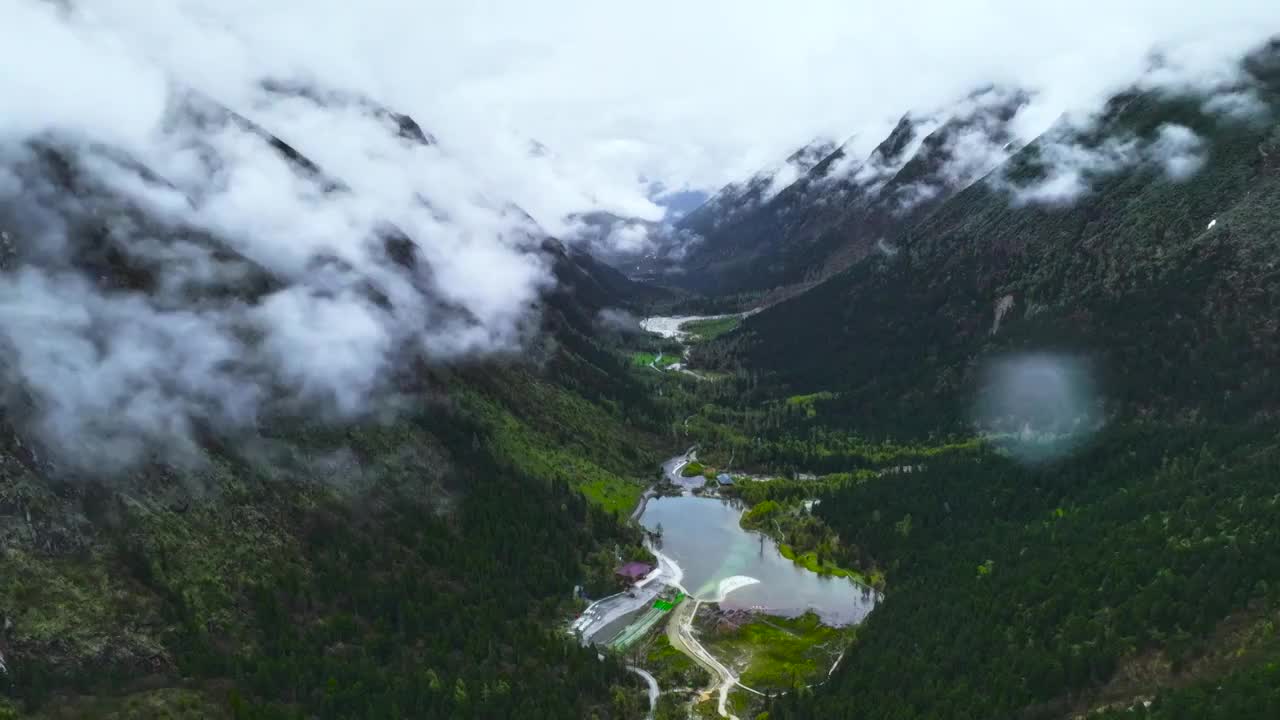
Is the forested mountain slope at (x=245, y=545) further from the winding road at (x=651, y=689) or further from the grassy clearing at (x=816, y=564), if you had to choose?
the grassy clearing at (x=816, y=564)

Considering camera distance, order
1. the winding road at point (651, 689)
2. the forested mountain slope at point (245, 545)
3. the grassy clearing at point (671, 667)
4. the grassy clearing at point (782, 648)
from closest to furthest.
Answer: the forested mountain slope at point (245, 545), the winding road at point (651, 689), the grassy clearing at point (671, 667), the grassy clearing at point (782, 648)

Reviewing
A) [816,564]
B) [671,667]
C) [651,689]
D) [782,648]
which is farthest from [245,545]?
[816,564]

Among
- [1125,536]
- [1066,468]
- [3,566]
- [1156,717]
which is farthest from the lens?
[1066,468]

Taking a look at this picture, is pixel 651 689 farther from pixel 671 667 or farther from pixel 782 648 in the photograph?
pixel 782 648

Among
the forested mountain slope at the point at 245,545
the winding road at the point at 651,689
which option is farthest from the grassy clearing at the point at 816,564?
the winding road at the point at 651,689

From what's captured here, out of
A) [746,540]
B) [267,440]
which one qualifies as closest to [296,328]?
[267,440]

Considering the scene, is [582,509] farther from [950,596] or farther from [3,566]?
[3,566]
